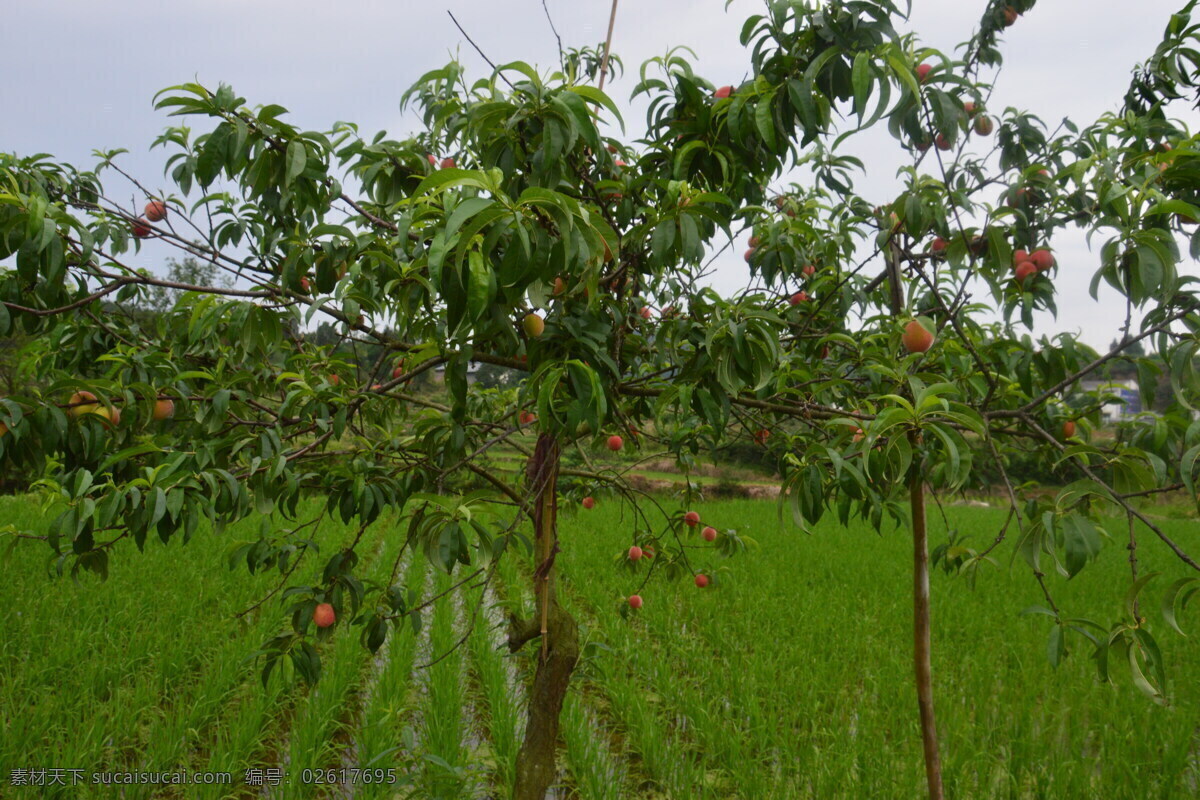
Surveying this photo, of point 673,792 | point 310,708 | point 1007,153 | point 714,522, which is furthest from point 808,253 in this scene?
point 714,522

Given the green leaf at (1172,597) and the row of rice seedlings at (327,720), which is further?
the row of rice seedlings at (327,720)

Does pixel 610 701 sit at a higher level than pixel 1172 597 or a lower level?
lower

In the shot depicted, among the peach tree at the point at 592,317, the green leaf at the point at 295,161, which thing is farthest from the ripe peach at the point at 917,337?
the green leaf at the point at 295,161

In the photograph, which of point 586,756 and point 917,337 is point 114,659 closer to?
point 586,756

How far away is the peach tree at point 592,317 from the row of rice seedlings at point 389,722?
0.90m

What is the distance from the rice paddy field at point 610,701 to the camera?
88.9 inches

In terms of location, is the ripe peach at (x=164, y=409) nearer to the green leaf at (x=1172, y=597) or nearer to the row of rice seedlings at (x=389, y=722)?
the row of rice seedlings at (x=389, y=722)

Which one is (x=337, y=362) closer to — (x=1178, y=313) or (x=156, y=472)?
(x=156, y=472)

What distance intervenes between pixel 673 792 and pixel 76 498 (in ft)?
6.54

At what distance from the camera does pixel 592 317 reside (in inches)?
43.6

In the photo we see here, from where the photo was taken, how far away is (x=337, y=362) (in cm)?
159

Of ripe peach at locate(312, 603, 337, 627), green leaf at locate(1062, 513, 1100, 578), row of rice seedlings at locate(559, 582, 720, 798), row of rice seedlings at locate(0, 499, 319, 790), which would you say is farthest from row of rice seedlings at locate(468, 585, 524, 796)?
green leaf at locate(1062, 513, 1100, 578)

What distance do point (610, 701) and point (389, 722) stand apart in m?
0.99

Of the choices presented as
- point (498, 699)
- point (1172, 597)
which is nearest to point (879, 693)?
point (498, 699)
